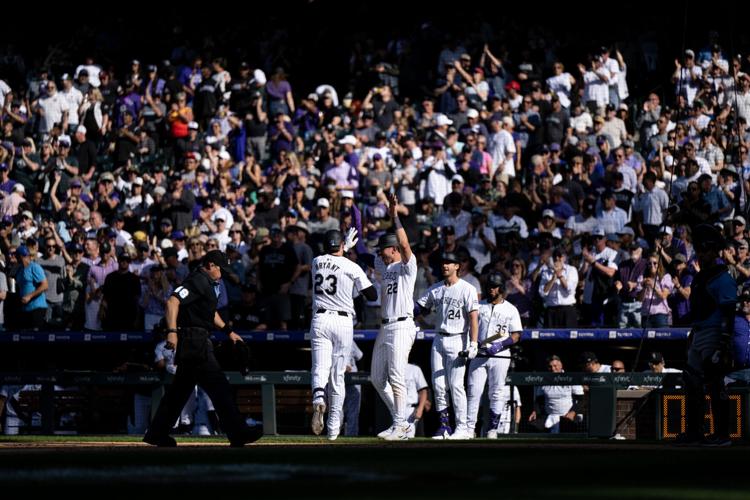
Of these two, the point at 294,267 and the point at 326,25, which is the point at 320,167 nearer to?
the point at 294,267

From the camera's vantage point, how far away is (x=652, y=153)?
77.3ft

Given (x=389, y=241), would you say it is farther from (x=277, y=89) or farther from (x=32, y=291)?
(x=277, y=89)

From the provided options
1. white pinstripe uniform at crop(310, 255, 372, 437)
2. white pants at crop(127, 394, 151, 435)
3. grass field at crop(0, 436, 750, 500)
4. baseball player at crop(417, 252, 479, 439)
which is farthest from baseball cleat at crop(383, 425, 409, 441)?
white pants at crop(127, 394, 151, 435)

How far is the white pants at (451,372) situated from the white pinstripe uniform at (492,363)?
530 mm

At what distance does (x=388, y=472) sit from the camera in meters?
9.67

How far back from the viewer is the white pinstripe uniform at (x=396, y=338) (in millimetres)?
15359

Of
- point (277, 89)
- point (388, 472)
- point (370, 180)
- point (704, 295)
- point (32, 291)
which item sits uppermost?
point (277, 89)

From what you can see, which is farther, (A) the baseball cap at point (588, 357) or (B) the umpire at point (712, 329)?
(A) the baseball cap at point (588, 357)

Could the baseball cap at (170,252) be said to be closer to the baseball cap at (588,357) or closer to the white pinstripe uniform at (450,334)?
the white pinstripe uniform at (450,334)

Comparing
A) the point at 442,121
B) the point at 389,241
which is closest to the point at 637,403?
the point at 389,241

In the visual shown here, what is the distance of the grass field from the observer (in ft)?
27.7

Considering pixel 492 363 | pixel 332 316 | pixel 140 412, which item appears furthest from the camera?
pixel 140 412

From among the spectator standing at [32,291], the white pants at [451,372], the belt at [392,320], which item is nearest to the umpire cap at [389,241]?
the belt at [392,320]

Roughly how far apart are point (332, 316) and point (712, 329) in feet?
13.3
